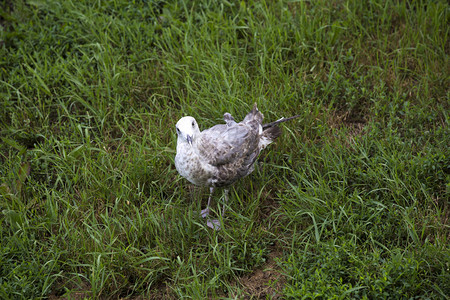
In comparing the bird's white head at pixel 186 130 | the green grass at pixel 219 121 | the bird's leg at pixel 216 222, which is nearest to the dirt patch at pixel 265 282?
the green grass at pixel 219 121

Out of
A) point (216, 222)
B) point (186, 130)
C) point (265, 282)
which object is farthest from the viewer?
point (216, 222)

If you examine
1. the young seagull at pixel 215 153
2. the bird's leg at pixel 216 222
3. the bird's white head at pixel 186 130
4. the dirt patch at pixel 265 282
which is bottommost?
the dirt patch at pixel 265 282

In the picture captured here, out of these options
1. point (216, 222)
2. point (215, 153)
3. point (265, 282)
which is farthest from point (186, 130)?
point (265, 282)

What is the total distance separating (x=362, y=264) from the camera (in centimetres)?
356

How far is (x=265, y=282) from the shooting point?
3.82m

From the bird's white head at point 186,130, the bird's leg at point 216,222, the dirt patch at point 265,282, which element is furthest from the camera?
the bird's leg at point 216,222

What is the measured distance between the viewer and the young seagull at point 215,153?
13.0ft

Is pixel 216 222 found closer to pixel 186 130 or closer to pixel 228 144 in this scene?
pixel 228 144

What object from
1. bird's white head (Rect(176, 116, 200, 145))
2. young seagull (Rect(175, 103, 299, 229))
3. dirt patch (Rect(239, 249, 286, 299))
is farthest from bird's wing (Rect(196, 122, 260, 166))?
dirt patch (Rect(239, 249, 286, 299))

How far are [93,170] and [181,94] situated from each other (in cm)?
133

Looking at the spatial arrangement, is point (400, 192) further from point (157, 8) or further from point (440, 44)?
point (157, 8)

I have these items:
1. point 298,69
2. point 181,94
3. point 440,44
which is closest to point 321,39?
point 298,69

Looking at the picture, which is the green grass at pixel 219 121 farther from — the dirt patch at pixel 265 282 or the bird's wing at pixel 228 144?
the bird's wing at pixel 228 144

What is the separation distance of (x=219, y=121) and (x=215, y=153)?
2.98ft
